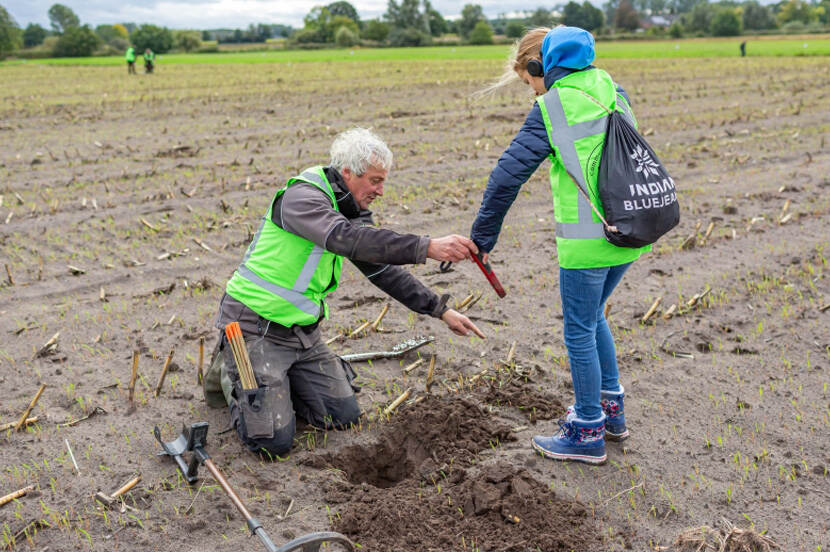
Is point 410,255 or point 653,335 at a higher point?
point 410,255

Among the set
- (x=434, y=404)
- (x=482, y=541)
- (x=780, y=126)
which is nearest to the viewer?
(x=482, y=541)

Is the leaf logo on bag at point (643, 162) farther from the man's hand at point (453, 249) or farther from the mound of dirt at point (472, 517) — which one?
the mound of dirt at point (472, 517)

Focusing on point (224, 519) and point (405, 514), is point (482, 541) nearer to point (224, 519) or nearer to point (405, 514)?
point (405, 514)

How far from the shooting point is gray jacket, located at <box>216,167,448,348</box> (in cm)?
412

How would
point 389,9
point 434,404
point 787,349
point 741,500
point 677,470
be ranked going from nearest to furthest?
point 741,500 → point 677,470 → point 434,404 → point 787,349 → point 389,9

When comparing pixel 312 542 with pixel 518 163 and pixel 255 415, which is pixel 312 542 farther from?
pixel 518 163

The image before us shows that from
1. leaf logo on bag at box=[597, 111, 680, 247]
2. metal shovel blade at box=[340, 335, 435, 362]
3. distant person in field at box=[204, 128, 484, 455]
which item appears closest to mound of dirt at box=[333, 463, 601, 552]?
distant person in field at box=[204, 128, 484, 455]

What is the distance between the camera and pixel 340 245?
418cm

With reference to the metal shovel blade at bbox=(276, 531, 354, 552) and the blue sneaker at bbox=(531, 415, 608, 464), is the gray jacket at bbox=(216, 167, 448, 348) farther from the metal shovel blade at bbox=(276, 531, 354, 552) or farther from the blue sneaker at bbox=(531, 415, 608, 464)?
the metal shovel blade at bbox=(276, 531, 354, 552)

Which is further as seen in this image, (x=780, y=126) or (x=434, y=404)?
(x=780, y=126)

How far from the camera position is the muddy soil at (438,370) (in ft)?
12.6

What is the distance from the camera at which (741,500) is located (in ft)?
12.8

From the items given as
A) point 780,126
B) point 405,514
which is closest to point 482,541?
point 405,514

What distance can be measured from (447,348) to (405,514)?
6.97 feet
